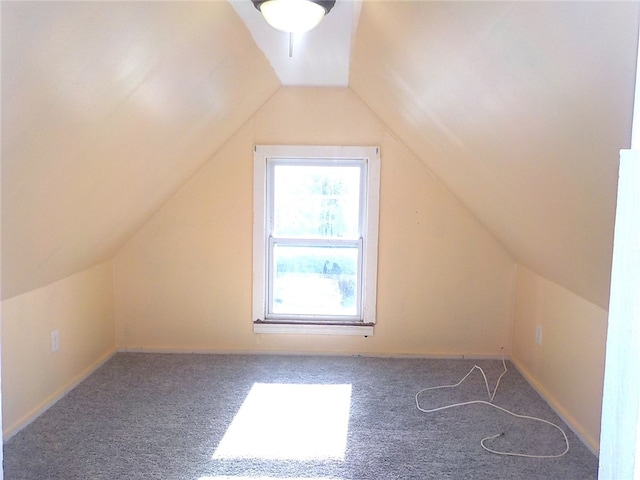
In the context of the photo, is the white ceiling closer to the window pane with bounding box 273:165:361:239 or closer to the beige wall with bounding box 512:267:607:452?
the window pane with bounding box 273:165:361:239

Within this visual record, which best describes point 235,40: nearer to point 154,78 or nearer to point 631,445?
point 154,78

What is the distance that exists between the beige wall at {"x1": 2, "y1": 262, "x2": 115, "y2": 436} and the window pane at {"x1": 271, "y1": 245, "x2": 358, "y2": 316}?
1172 mm

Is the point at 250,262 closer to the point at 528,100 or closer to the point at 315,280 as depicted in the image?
the point at 315,280

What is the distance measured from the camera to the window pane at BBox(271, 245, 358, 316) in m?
3.61

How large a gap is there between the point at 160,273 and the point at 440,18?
2.83 metres

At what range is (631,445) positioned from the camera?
1.57 ft

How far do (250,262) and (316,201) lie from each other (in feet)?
2.06

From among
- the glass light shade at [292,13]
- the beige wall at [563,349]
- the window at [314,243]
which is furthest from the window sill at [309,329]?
the glass light shade at [292,13]

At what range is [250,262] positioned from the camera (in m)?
3.55


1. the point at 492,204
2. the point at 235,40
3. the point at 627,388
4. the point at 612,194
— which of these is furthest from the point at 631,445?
the point at 492,204

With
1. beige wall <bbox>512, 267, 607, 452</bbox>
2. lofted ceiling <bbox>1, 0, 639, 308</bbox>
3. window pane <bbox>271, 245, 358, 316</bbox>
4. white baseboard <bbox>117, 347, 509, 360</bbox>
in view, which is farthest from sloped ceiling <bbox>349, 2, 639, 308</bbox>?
window pane <bbox>271, 245, 358, 316</bbox>

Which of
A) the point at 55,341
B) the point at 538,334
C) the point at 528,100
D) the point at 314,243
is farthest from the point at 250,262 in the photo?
the point at 528,100

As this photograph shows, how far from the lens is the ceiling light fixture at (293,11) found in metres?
1.51

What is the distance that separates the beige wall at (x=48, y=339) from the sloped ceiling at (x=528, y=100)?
2040 mm
